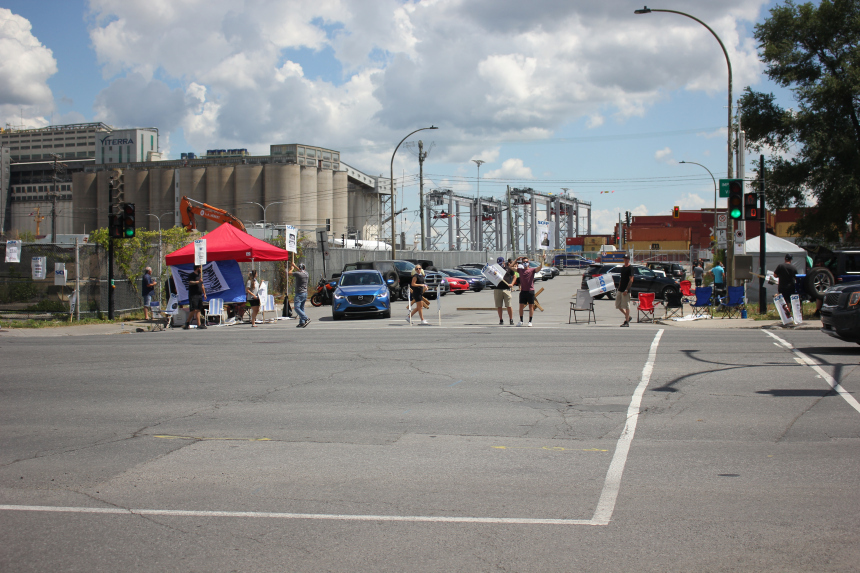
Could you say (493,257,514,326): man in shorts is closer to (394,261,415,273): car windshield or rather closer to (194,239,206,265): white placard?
(194,239,206,265): white placard

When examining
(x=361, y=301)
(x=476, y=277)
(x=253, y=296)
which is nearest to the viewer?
(x=253, y=296)

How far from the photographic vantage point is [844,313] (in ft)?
39.0

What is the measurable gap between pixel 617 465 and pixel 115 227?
19.3 m

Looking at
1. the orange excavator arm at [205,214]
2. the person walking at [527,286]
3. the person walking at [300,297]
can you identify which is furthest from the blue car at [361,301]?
the orange excavator arm at [205,214]

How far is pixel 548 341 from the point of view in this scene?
15.0 metres

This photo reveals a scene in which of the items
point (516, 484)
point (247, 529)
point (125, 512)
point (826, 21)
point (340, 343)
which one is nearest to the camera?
point (247, 529)

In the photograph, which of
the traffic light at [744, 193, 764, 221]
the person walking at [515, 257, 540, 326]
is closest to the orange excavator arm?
the person walking at [515, 257, 540, 326]

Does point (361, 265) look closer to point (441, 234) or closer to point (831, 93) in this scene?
point (831, 93)

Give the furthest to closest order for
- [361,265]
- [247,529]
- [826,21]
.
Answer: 1. [826,21]
2. [361,265]
3. [247,529]

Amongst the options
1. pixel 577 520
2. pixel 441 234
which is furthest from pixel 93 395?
pixel 441 234

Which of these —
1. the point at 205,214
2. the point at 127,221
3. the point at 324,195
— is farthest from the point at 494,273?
the point at 324,195

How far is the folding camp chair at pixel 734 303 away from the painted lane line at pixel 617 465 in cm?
1245

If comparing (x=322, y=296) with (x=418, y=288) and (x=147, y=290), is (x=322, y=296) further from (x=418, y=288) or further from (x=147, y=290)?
(x=418, y=288)

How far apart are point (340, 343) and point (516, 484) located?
32.3 ft
